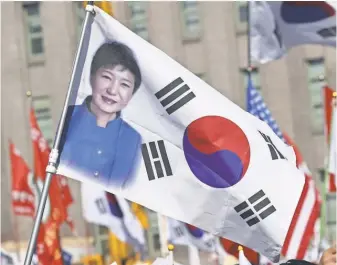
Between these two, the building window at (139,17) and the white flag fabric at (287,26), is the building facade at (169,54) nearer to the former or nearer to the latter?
the building window at (139,17)

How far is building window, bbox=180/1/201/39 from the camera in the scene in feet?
97.9

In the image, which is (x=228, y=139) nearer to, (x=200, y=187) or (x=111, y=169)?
(x=200, y=187)

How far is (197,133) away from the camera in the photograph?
605 cm

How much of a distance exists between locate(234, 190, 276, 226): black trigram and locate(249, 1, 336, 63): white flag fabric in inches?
239

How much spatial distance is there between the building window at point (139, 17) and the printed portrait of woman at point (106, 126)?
2389 cm

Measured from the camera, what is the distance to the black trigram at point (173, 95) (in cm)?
598

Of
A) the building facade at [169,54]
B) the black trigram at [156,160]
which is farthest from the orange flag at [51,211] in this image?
the building facade at [169,54]

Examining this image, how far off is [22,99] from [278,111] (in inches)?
317

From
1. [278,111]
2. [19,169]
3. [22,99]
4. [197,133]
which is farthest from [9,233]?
[197,133]

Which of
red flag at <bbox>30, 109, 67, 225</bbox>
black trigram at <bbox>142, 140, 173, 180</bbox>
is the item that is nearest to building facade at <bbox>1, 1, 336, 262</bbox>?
red flag at <bbox>30, 109, 67, 225</bbox>

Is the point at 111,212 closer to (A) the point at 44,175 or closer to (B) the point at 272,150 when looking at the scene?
(A) the point at 44,175

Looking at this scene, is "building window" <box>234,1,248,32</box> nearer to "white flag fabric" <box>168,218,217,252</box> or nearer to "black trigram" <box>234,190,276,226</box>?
"white flag fabric" <box>168,218,217,252</box>

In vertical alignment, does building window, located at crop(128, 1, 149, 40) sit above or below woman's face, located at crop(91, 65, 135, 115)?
below

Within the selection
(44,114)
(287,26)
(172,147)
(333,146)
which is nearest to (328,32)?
(287,26)
